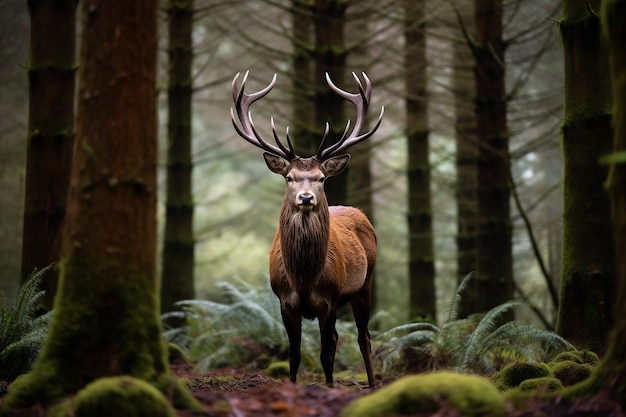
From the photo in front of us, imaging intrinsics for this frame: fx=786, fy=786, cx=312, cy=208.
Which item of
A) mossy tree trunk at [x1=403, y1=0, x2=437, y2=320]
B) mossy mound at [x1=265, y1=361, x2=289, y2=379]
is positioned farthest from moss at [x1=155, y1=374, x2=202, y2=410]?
mossy tree trunk at [x1=403, y1=0, x2=437, y2=320]

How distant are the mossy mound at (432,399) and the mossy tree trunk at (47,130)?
4499mm

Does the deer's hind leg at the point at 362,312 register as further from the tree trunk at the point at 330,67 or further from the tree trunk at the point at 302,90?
the tree trunk at the point at 302,90

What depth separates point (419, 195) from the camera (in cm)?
1355

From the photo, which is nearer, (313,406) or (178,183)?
(313,406)

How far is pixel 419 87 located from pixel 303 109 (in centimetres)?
210

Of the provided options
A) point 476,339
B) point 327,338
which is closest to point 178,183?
point 327,338

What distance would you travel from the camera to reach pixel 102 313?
443 centimetres

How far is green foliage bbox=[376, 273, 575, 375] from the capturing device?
24.3ft

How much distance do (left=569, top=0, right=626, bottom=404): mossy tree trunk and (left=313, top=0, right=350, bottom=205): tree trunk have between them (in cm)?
667

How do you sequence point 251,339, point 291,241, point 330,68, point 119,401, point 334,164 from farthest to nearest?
point 330,68, point 251,339, point 334,164, point 291,241, point 119,401

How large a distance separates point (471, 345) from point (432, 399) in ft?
11.9

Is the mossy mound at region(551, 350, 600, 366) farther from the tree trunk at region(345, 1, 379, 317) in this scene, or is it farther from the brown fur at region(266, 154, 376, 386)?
the tree trunk at region(345, 1, 379, 317)

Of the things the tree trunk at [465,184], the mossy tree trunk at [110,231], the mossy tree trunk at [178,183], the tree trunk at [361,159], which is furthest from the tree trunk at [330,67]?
the mossy tree trunk at [110,231]

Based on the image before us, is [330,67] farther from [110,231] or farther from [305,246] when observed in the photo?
[110,231]
